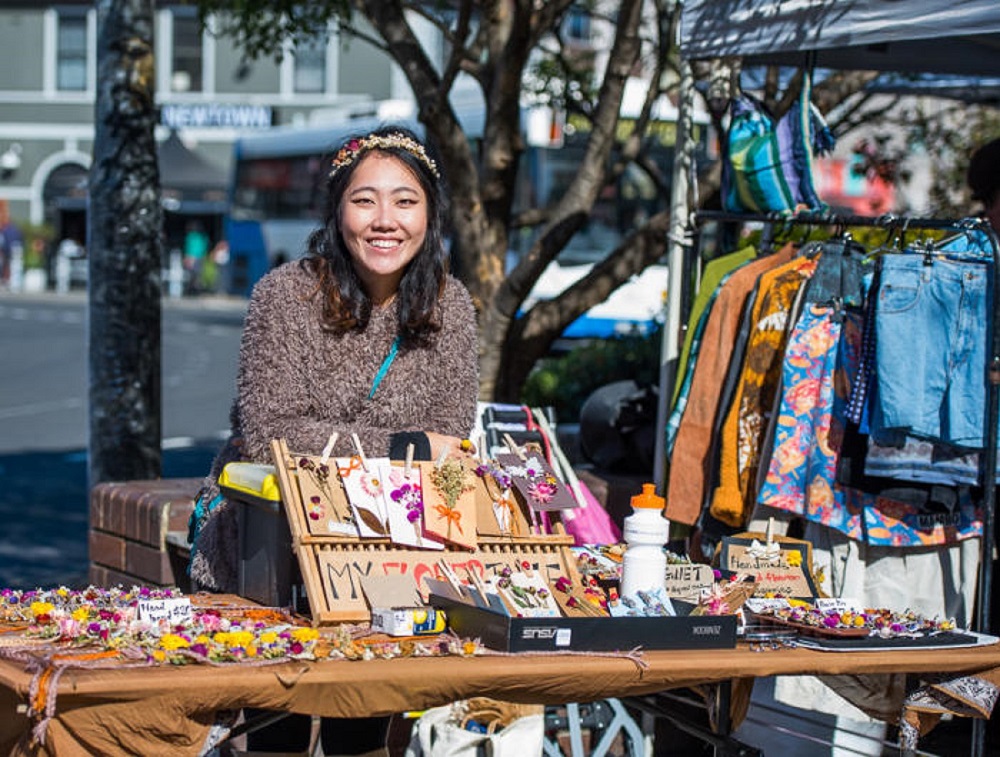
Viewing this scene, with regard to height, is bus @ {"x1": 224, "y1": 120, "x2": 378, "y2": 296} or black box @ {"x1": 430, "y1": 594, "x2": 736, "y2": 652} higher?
bus @ {"x1": 224, "y1": 120, "x2": 378, "y2": 296}

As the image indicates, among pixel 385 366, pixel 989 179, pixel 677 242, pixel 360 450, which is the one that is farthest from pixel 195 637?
pixel 989 179

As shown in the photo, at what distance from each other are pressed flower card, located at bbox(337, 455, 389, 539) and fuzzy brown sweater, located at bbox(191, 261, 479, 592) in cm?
21

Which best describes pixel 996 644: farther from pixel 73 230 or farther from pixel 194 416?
pixel 73 230

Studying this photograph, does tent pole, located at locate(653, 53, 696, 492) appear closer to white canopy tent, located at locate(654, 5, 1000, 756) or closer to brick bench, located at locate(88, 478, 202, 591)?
white canopy tent, located at locate(654, 5, 1000, 756)

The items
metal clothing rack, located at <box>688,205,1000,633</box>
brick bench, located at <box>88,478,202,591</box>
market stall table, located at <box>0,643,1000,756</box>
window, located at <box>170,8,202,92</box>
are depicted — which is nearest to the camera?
market stall table, located at <box>0,643,1000,756</box>

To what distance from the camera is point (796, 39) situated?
5.20m

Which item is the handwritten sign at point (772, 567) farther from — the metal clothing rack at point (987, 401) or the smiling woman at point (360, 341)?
the metal clothing rack at point (987, 401)

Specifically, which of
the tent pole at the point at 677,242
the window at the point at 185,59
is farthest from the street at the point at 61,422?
the window at the point at 185,59

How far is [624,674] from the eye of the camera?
120 inches

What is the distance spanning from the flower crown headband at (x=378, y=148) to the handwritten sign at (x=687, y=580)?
1.09 meters

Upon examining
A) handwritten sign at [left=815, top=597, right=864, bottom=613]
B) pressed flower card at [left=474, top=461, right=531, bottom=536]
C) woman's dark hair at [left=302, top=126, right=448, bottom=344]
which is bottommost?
handwritten sign at [left=815, top=597, right=864, bottom=613]

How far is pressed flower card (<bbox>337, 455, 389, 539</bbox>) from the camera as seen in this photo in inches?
131

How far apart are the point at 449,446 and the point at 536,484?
0.69ft

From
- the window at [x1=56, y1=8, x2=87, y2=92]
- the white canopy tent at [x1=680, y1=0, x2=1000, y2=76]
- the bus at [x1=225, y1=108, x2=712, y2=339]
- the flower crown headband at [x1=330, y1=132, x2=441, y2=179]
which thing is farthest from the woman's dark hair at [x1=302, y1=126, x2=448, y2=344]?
the window at [x1=56, y1=8, x2=87, y2=92]
